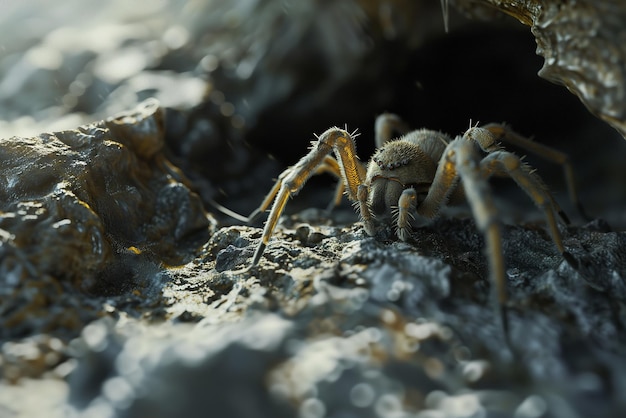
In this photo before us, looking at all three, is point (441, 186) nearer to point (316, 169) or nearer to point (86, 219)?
point (316, 169)

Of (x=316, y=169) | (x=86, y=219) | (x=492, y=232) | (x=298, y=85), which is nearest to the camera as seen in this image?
(x=492, y=232)

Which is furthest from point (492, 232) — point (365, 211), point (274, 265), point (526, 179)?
point (274, 265)

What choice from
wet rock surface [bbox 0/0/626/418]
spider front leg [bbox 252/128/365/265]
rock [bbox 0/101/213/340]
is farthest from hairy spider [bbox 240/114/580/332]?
rock [bbox 0/101/213/340]

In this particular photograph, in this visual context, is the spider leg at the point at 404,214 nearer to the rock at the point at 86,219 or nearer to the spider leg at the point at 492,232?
the spider leg at the point at 492,232

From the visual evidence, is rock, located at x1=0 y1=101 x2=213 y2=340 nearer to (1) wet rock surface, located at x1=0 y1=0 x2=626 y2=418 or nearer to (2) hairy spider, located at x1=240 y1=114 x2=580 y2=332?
(1) wet rock surface, located at x1=0 y1=0 x2=626 y2=418

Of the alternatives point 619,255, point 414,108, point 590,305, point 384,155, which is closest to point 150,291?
point 384,155

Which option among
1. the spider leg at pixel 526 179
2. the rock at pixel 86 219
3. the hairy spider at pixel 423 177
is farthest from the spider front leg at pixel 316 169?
the spider leg at pixel 526 179
